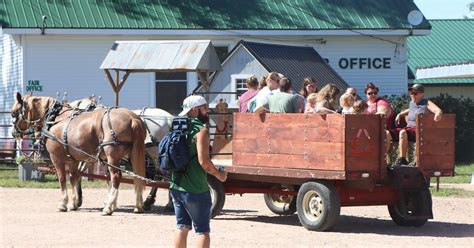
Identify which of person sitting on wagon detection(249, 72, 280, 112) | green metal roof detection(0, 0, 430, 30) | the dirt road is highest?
green metal roof detection(0, 0, 430, 30)

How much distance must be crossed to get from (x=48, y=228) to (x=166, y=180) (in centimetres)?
270

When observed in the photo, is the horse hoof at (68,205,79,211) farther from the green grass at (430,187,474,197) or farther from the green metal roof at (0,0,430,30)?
the green metal roof at (0,0,430,30)

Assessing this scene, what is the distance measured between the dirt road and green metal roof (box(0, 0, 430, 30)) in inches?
449

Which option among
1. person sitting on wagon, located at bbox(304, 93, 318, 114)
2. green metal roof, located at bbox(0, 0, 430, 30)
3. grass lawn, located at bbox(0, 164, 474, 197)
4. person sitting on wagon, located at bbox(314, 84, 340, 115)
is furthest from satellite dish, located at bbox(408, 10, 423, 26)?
person sitting on wagon, located at bbox(314, 84, 340, 115)

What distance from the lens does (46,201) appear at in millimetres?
18562

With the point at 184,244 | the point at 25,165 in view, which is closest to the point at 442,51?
the point at 25,165

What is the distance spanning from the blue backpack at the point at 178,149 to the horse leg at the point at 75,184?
729cm

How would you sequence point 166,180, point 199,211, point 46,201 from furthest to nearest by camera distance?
point 46,201 < point 166,180 < point 199,211

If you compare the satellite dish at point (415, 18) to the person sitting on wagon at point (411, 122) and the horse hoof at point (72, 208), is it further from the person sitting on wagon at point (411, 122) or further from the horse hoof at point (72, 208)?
the horse hoof at point (72, 208)

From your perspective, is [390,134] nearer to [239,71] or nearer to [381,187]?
[381,187]

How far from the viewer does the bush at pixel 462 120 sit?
100ft

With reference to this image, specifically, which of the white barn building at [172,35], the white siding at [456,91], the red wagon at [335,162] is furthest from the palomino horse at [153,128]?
the white siding at [456,91]

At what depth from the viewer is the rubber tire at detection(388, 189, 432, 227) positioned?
14.5 m

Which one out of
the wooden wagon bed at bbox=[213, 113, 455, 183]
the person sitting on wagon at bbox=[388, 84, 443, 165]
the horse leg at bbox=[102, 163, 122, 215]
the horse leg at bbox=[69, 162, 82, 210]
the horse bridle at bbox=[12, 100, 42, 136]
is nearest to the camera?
the wooden wagon bed at bbox=[213, 113, 455, 183]
